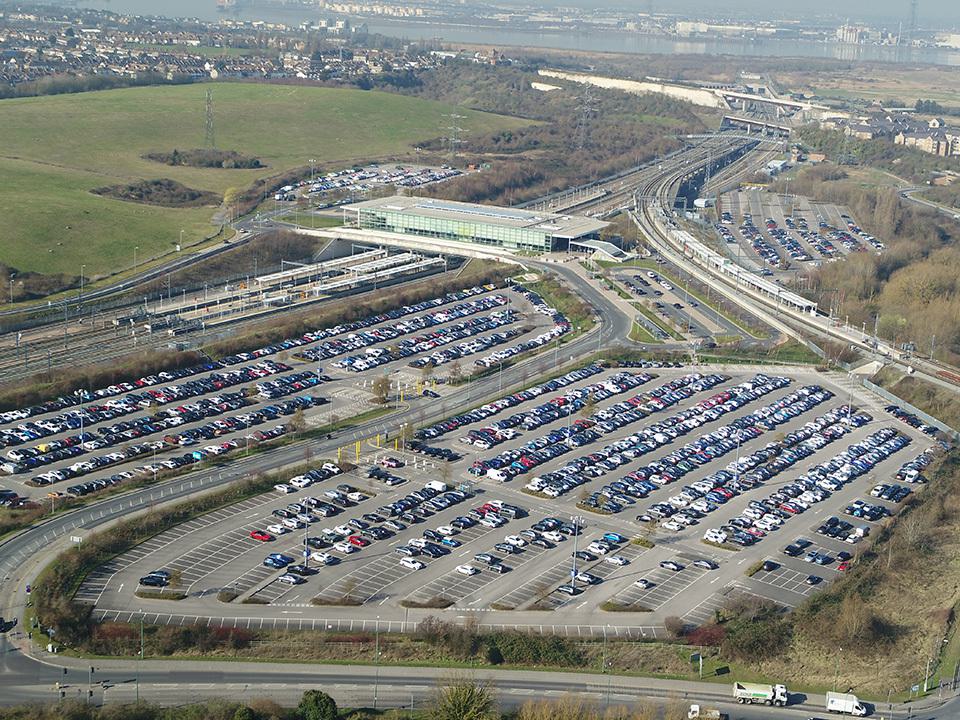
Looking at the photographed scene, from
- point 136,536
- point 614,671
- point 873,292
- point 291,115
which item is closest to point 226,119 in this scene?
point 291,115

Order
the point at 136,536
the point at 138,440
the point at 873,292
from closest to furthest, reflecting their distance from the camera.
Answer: the point at 136,536 < the point at 138,440 < the point at 873,292

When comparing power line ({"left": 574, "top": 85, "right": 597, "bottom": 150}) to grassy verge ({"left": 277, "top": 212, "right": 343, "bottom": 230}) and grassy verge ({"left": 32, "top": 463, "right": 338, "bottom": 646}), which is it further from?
grassy verge ({"left": 32, "top": 463, "right": 338, "bottom": 646})

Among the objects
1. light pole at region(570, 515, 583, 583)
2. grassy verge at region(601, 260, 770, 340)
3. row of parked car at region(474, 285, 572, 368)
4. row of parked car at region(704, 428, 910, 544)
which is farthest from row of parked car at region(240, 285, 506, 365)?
row of parked car at region(704, 428, 910, 544)

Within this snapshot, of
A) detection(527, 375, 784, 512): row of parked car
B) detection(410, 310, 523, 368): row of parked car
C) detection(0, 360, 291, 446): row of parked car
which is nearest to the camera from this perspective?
detection(527, 375, 784, 512): row of parked car

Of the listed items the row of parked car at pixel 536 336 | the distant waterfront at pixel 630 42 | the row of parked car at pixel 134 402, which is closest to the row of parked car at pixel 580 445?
the row of parked car at pixel 536 336

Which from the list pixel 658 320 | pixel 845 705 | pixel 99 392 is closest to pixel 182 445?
pixel 99 392

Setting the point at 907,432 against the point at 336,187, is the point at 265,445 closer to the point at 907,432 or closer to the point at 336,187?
the point at 907,432

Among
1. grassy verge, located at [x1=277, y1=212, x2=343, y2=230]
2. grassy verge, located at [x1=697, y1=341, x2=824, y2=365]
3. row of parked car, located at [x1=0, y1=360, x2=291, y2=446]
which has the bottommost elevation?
grassy verge, located at [x1=697, y1=341, x2=824, y2=365]
